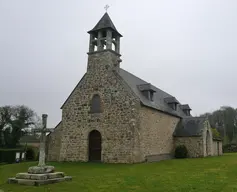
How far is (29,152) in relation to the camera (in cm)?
3231

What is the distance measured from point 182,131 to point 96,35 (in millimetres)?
14317

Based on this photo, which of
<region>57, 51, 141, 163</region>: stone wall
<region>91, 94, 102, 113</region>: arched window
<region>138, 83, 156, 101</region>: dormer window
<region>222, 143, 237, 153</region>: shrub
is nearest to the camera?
<region>57, 51, 141, 163</region>: stone wall

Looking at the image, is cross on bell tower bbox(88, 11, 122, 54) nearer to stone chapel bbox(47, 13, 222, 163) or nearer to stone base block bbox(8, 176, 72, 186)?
stone chapel bbox(47, 13, 222, 163)

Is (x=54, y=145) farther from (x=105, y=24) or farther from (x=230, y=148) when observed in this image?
(x=230, y=148)

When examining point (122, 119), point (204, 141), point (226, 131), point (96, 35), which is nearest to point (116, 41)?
point (96, 35)

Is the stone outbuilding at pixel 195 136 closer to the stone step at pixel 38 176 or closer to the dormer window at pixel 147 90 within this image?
→ the dormer window at pixel 147 90

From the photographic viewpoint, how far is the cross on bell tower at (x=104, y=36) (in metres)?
23.2

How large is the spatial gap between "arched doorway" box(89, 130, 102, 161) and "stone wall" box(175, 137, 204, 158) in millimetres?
10550

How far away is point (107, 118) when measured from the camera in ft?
71.1

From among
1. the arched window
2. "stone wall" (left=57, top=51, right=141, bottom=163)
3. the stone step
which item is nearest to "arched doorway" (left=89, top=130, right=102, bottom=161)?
"stone wall" (left=57, top=51, right=141, bottom=163)

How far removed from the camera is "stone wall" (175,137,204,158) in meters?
27.4

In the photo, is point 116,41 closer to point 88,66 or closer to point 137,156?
point 88,66

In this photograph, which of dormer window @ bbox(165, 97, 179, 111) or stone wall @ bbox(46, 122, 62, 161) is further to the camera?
dormer window @ bbox(165, 97, 179, 111)

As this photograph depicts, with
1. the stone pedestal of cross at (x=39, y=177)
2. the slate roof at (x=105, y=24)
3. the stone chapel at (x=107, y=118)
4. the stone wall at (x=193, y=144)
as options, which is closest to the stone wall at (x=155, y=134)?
the stone chapel at (x=107, y=118)
